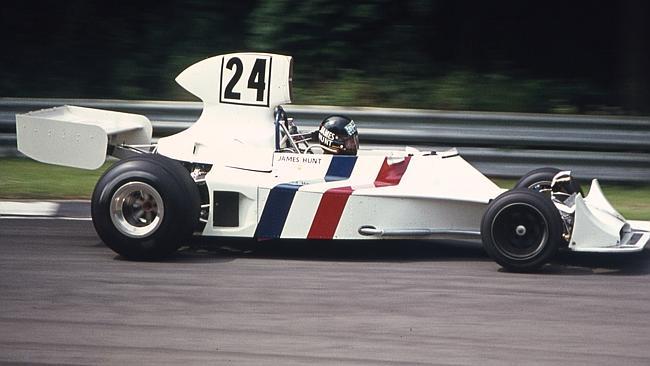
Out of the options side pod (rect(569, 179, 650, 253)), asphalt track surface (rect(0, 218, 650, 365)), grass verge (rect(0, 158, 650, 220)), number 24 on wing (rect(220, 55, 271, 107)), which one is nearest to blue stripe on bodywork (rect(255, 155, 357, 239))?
asphalt track surface (rect(0, 218, 650, 365))

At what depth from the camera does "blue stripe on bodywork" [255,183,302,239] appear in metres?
7.86

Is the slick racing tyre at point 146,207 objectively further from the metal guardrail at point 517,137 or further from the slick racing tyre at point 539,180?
the metal guardrail at point 517,137

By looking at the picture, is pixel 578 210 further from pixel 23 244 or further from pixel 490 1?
pixel 490 1

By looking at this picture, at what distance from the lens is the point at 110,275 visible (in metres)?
7.36

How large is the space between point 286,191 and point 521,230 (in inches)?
63.4

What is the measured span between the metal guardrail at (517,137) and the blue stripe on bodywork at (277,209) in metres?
3.19

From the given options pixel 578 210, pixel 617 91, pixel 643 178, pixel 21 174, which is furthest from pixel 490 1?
pixel 578 210

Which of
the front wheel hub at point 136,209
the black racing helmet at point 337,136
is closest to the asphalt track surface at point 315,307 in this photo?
the front wheel hub at point 136,209

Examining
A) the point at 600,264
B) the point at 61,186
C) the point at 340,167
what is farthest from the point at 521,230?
the point at 61,186

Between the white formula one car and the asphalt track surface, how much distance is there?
22cm

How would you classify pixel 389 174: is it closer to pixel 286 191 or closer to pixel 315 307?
pixel 286 191

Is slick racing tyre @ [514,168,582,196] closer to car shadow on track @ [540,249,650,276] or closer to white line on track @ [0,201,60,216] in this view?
car shadow on track @ [540,249,650,276]

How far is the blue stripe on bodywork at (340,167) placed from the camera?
7.98 m

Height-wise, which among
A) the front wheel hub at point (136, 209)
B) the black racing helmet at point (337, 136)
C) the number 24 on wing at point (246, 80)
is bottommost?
the front wheel hub at point (136, 209)
